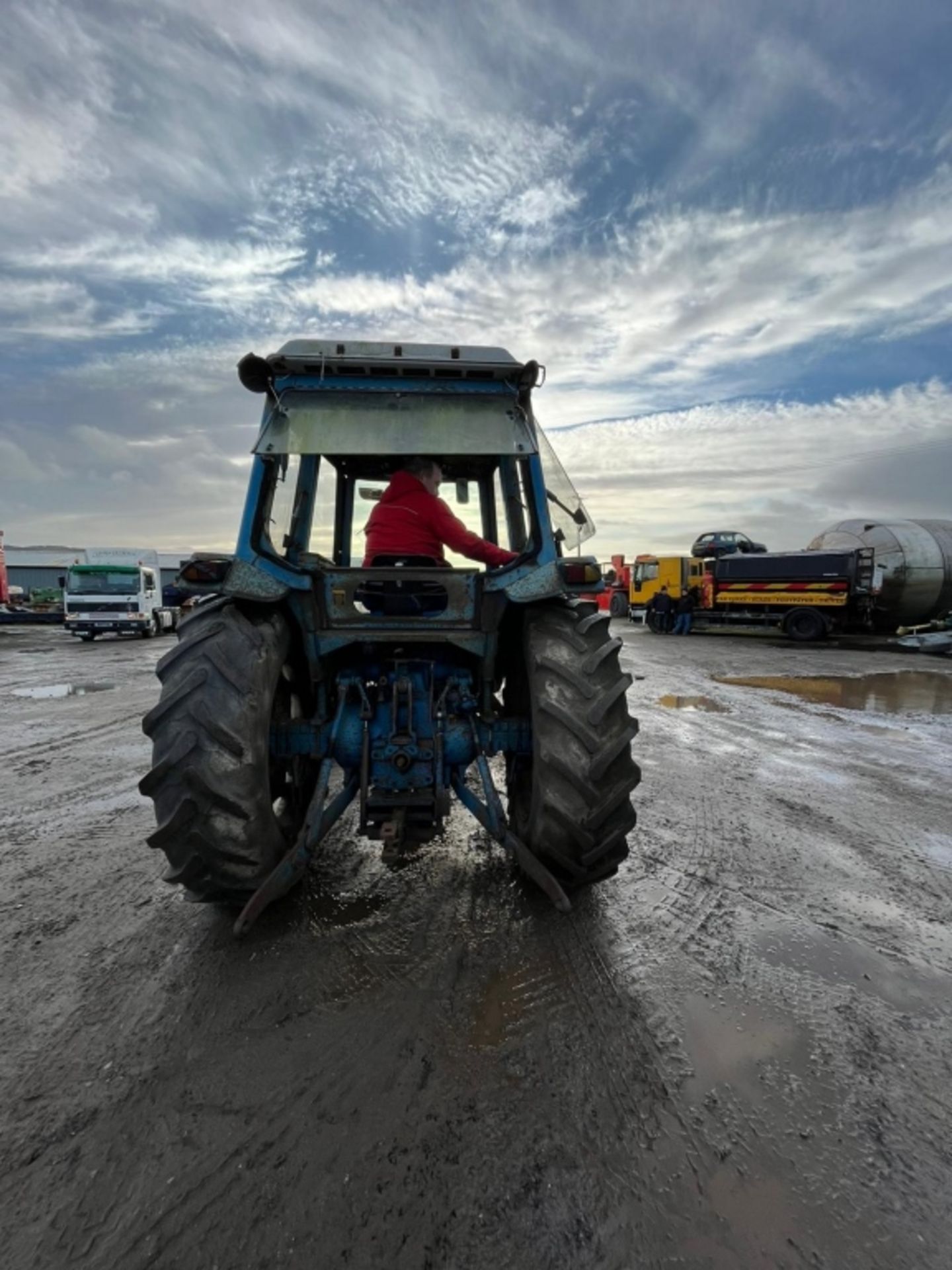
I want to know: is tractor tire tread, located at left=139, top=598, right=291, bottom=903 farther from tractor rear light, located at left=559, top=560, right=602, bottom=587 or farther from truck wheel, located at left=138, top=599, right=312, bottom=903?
tractor rear light, located at left=559, top=560, right=602, bottom=587

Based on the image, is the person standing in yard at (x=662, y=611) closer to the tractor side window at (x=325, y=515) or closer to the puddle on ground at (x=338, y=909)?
the tractor side window at (x=325, y=515)

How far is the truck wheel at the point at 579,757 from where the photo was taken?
2611 mm

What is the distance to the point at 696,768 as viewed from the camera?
5.62 metres

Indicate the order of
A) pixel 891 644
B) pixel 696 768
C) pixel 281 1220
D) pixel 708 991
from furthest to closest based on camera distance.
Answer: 1. pixel 891 644
2. pixel 696 768
3. pixel 708 991
4. pixel 281 1220

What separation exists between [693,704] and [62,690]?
9370 mm

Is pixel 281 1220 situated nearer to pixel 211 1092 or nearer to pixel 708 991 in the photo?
pixel 211 1092

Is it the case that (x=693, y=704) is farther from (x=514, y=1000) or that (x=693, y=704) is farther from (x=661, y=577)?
(x=661, y=577)

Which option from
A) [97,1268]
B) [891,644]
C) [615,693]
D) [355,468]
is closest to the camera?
[97,1268]

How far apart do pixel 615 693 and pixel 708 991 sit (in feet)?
3.73

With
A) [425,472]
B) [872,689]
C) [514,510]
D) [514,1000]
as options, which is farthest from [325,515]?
[872,689]

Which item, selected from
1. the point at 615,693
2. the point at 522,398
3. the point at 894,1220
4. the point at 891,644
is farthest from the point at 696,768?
the point at 891,644

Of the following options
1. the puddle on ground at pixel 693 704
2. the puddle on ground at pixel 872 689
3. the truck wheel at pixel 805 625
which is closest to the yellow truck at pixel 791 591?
the truck wheel at pixel 805 625

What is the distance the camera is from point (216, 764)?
2455 mm

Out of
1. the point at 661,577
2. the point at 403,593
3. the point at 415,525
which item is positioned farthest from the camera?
the point at 661,577
